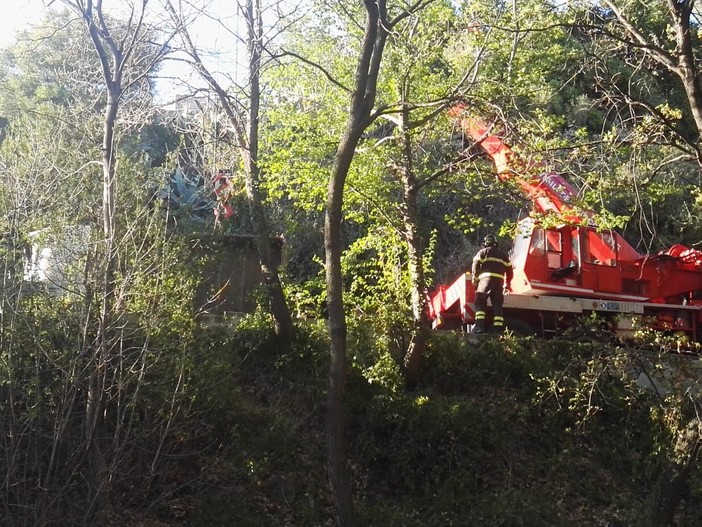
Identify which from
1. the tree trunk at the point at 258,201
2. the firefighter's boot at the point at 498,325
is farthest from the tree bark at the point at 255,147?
the firefighter's boot at the point at 498,325

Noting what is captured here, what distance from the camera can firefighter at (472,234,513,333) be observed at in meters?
13.0

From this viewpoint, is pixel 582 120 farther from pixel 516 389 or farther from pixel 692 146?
pixel 692 146

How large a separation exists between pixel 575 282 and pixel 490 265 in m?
2.17

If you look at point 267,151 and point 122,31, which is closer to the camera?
point 122,31

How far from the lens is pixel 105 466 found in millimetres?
8734

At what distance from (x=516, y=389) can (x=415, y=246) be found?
9.86ft

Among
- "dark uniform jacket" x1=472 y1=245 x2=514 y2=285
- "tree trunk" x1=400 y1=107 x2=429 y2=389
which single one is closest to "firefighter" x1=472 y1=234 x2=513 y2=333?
"dark uniform jacket" x1=472 y1=245 x2=514 y2=285

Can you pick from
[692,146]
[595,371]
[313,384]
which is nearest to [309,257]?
[313,384]

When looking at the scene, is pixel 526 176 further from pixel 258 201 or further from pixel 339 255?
pixel 258 201

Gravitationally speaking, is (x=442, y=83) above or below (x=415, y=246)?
above

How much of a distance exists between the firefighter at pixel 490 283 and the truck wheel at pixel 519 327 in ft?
3.45

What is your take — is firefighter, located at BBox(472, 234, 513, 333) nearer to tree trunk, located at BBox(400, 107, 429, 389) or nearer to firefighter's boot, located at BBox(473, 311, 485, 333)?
firefighter's boot, located at BBox(473, 311, 485, 333)

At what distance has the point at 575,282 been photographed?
46.5ft

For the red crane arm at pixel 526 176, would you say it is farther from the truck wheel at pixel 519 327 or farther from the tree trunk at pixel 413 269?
the truck wheel at pixel 519 327
